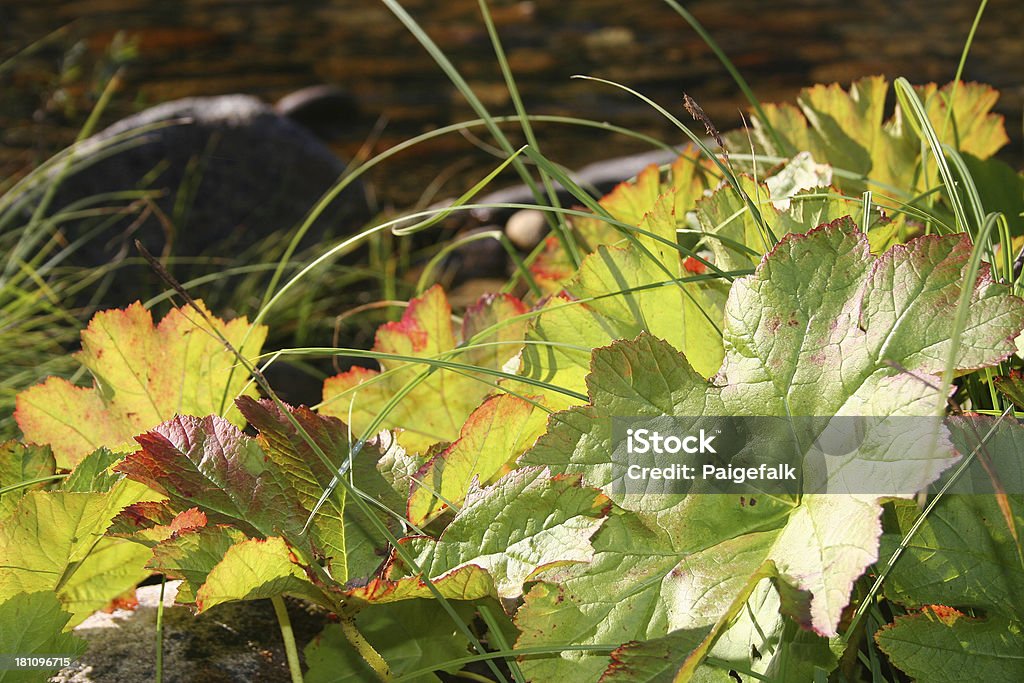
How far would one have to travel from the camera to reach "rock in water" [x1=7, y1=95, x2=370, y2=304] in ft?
8.03

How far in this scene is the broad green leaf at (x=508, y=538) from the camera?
439 mm

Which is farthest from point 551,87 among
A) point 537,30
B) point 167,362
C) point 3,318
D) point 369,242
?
point 167,362

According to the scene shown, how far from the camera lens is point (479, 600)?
511 mm

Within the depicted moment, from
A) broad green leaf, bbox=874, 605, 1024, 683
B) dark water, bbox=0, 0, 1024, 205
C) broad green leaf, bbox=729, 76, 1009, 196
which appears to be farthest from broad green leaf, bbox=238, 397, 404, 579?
dark water, bbox=0, 0, 1024, 205

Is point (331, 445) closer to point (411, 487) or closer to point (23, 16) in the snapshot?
point (411, 487)

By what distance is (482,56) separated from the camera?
509 centimetres

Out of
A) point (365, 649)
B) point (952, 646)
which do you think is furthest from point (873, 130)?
point (365, 649)

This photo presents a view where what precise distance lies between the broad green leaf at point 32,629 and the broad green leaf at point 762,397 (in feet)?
0.76

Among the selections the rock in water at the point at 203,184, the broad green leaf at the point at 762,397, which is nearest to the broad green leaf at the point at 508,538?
the broad green leaf at the point at 762,397

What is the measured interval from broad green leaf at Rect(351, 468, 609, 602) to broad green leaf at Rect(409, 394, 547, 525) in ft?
0.08

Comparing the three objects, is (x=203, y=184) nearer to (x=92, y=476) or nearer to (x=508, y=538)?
(x=92, y=476)

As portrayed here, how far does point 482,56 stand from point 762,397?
16.1 feet

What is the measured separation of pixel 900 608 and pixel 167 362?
446 millimetres

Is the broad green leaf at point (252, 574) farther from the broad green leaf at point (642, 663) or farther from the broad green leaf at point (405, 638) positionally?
the broad green leaf at point (642, 663)
